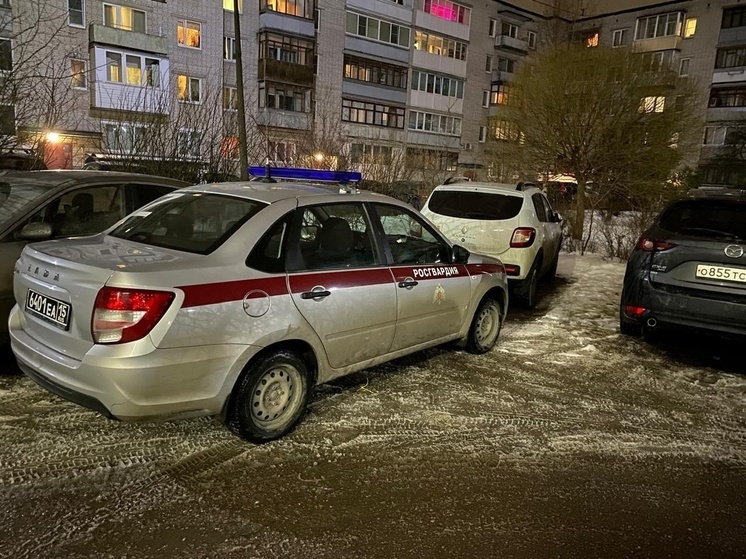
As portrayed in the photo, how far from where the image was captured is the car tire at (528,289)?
7.80 meters

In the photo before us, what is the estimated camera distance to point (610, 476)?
142 inches

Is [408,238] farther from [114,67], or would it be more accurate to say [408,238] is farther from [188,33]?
[188,33]

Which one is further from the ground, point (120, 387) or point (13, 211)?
point (13, 211)

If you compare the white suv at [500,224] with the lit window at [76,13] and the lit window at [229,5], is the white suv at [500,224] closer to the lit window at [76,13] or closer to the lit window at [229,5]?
the lit window at [76,13]

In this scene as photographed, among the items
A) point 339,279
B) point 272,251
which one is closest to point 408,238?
point 339,279

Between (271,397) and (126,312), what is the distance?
1.16 m

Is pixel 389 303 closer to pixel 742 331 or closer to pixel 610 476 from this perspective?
pixel 610 476

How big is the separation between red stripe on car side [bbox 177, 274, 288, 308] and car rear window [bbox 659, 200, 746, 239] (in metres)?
4.43

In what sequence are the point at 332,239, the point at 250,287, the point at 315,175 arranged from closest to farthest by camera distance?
the point at 250,287, the point at 332,239, the point at 315,175

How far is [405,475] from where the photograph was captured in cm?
349

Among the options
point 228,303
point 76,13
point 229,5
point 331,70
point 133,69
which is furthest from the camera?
point 331,70

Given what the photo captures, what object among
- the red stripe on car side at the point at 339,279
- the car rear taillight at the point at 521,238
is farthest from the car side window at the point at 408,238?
the car rear taillight at the point at 521,238

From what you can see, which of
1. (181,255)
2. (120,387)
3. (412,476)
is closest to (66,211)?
(181,255)

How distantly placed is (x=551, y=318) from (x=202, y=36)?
28704mm
